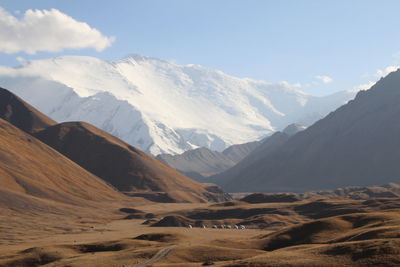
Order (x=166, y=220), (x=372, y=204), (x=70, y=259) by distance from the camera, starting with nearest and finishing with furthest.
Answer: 1. (x=70, y=259)
2. (x=166, y=220)
3. (x=372, y=204)

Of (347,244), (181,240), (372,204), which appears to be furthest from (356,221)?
(372,204)

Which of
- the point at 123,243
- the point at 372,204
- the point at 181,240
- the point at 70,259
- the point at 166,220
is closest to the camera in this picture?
the point at 70,259

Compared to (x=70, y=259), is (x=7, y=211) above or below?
above

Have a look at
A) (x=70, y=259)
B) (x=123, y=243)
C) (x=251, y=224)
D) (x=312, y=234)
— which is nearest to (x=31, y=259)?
(x=70, y=259)

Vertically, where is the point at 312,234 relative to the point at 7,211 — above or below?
below

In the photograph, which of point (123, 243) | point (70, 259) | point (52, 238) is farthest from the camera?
point (52, 238)

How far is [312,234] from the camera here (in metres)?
105

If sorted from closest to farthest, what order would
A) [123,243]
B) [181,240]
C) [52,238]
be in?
[123,243] < [181,240] < [52,238]

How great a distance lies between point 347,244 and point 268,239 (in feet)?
118

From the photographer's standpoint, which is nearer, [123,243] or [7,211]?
[123,243]

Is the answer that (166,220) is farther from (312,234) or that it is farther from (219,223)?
(312,234)

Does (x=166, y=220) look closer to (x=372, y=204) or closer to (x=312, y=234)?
(x=372, y=204)

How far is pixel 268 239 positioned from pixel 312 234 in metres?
7.89

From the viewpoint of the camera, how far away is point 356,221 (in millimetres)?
112062
